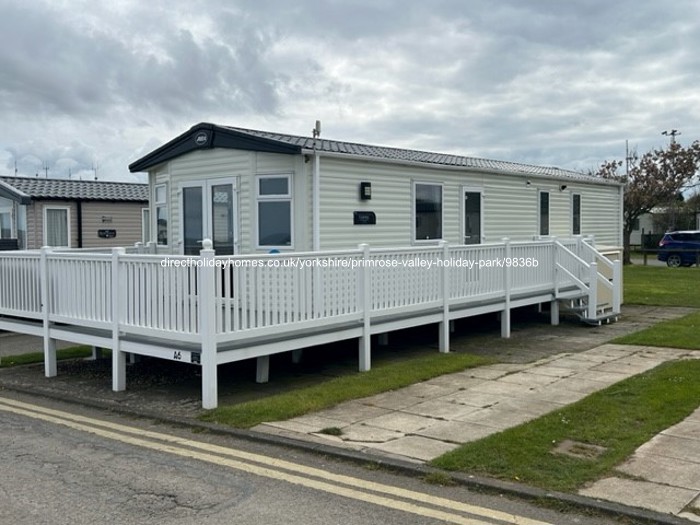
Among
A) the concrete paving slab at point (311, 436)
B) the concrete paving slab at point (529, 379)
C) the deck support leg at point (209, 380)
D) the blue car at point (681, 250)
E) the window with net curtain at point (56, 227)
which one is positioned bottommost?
the concrete paving slab at point (529, 379)

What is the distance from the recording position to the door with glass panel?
11.0 meters

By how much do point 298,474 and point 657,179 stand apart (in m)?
37.9

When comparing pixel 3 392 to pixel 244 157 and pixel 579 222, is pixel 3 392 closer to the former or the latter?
pixel 244 157

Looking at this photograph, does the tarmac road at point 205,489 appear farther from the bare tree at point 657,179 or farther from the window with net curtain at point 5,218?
the bare tree at point 657,179

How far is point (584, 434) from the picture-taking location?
5.87 meters

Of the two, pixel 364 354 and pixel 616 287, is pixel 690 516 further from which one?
pixel 616 287

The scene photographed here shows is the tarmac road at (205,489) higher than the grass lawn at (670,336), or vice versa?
the grass lawn at (670,336)

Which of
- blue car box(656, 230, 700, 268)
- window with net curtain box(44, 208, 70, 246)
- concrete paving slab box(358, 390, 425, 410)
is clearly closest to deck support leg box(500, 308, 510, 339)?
concrete paving slab box(358, 390, 425, 410)

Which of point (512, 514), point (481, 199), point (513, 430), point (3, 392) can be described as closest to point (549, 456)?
point (513, 430)

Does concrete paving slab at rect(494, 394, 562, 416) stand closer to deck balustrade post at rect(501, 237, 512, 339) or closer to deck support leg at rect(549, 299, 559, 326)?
deck balustrade post at rect(501, 237, 512, 339)

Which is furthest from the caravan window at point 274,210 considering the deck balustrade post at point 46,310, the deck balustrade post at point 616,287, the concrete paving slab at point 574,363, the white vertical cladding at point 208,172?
the deck balustrade post at point 616,287

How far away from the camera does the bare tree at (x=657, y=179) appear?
124 feet

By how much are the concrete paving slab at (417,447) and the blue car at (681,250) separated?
2925 cm

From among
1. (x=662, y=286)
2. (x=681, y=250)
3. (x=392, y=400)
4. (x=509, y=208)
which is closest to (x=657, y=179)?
(x=681, y=250)
